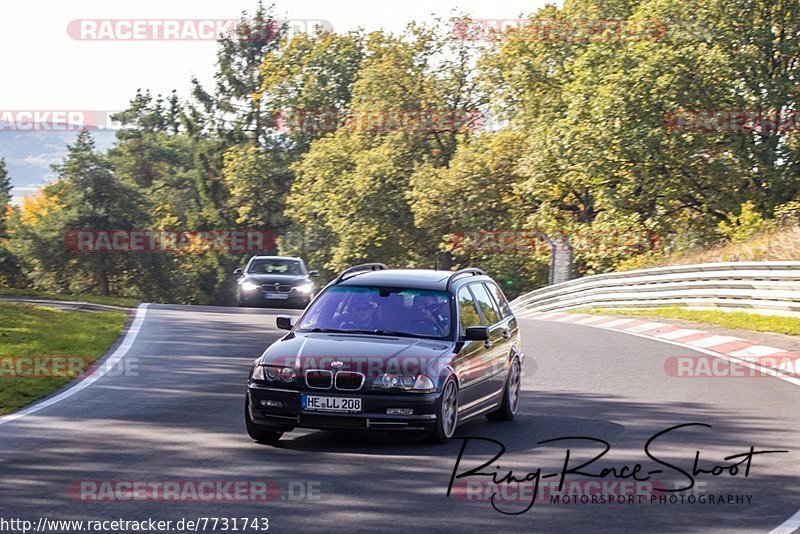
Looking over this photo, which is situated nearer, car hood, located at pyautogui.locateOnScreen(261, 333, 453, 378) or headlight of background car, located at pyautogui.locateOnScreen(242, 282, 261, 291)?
car hood, located at pyautogui.locateOnScreen(261, 333, 453, 378)

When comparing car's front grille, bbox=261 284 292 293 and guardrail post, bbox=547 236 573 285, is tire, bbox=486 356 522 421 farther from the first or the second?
guardrail post, bbox=547 236 573 285

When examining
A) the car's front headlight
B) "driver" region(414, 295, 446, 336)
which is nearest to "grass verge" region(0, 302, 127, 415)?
"driver" region(414, 295, 446, 336)

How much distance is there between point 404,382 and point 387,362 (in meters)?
0.22

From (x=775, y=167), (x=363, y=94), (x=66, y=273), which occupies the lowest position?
(x=66, y=273)

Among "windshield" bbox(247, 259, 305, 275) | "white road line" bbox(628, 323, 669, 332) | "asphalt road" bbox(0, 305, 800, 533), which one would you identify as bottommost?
"white road line" bbox(628, 323, 669, 332)

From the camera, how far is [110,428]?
448 inches

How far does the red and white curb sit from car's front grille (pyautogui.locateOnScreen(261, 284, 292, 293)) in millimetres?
7850

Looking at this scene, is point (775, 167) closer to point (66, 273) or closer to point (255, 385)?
point (255, 385)

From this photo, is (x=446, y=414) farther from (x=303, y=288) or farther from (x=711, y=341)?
(x=303, y=288)

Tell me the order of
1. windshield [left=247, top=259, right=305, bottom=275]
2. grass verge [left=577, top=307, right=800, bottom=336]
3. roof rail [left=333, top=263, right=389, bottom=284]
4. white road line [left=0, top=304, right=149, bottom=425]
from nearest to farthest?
1. roof rail [left=333, top=263, right=389, bottom=284]
2. white road line [left=0, top=304, right=149, bottom=425]
3. grass verge [left=577, top=307, right=800, bottom=336]
4. windshield [left=247, top=259, right=305, bottom=275]

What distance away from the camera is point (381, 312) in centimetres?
1134

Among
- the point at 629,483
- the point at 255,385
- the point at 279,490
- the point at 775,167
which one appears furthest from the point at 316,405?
the point at 775,167

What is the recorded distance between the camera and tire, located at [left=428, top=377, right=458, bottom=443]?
10258 millimetres

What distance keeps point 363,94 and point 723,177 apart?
30.3m
